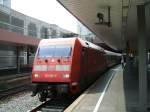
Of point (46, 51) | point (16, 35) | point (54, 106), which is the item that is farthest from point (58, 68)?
point (16, 35)

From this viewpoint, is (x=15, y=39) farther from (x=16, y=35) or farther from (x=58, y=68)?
(x=58, y=68)

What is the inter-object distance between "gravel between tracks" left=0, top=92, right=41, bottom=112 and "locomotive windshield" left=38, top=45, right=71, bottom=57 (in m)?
2.22

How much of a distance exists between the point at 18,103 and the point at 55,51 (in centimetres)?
281

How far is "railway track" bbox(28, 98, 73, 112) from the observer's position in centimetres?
1219

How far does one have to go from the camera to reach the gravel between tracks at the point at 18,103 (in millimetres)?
12867

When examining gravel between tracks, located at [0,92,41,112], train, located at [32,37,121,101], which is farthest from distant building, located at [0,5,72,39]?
train, located at [32,37,121,101]

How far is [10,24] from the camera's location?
3178cm

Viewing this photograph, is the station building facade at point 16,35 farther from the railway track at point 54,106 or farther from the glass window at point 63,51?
the railway track at point 54,106

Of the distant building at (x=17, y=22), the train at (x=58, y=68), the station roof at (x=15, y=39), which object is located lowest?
the train at (x=58, y=68)

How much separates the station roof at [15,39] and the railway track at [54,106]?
43.7 feet

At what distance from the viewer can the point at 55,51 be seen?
47.1ft

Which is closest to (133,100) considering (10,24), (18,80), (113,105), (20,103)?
(113,105)

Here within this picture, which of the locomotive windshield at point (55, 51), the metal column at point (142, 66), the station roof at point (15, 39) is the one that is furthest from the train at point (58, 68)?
the station roof at point (15, 39)

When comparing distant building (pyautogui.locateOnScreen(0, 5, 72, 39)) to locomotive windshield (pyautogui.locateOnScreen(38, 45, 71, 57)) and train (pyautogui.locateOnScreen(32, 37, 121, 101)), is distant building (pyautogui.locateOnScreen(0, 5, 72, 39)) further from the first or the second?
train (pyautogui.locateOnScreen(32, 37, 121, 101))
